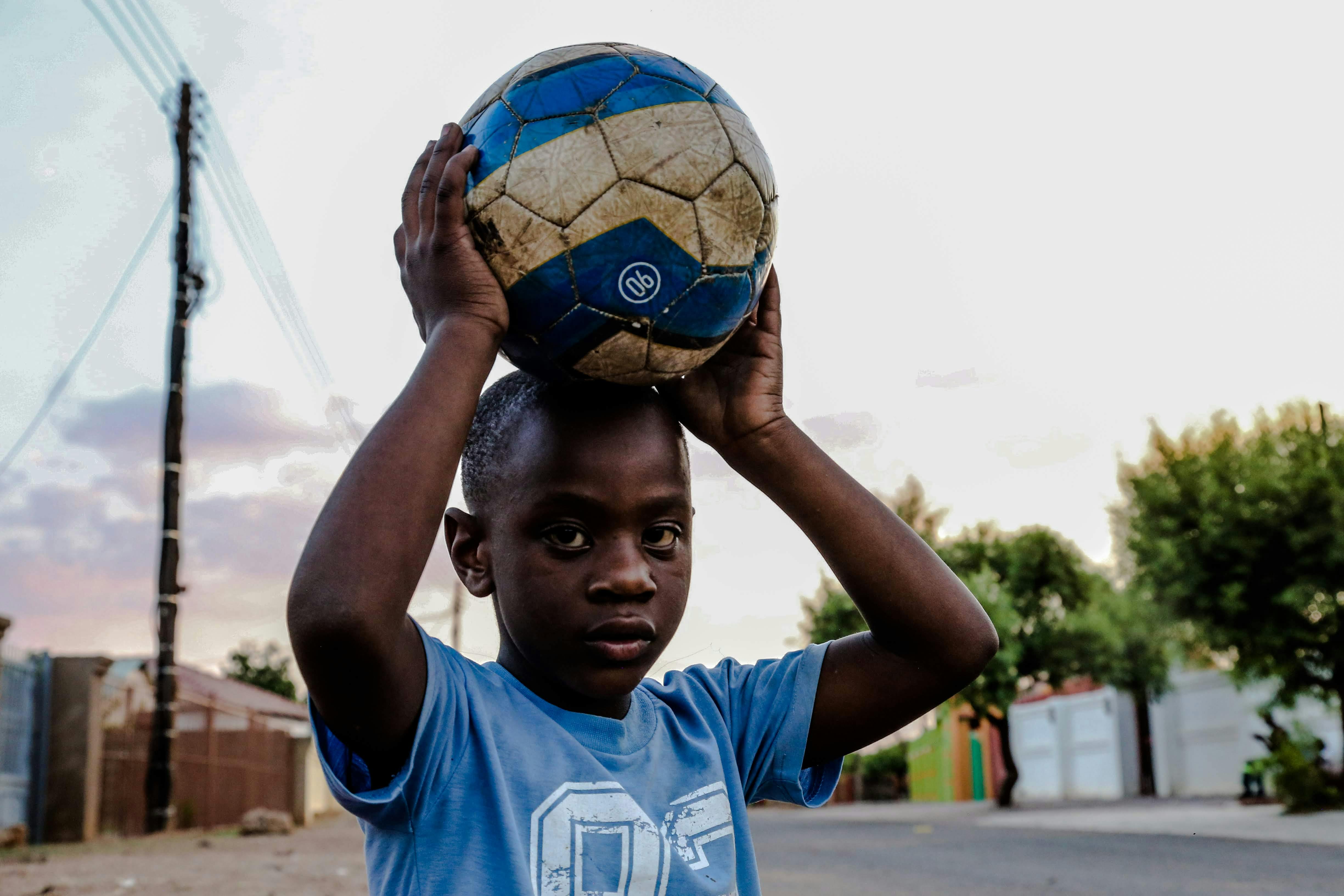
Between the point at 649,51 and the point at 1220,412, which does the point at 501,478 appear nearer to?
the point at 649,51

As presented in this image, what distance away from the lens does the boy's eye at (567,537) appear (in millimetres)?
1954

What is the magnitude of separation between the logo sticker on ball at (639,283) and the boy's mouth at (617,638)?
0.50 metres

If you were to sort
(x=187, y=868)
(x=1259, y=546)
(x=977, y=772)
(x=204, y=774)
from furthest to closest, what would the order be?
(x=977, y=772)
(x=204, y=774)
(x=1259, y=546)
(x=187, y=868)

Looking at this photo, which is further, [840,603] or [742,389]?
[840,603]

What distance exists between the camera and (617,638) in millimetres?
1917

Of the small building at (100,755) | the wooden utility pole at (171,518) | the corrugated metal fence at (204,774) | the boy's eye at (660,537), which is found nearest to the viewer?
the boy's eye at (660,537)

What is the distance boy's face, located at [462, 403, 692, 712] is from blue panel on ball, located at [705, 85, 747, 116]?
551 millimetres

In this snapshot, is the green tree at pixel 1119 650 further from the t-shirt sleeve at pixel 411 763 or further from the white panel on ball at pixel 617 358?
the t-shirt sleeve at pixel 411 763

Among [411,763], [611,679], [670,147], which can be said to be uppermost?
[670,147]

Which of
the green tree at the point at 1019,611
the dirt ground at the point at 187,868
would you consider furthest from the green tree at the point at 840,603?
the dirt ground at the point at 187,868

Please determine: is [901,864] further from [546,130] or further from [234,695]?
[234,695]

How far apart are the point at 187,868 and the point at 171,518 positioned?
585 cm

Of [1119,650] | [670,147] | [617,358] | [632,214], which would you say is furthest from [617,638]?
[1119,650]

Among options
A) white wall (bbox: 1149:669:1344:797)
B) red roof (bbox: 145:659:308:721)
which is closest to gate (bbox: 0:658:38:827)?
red roof (bbox: 145:659:308:721)
